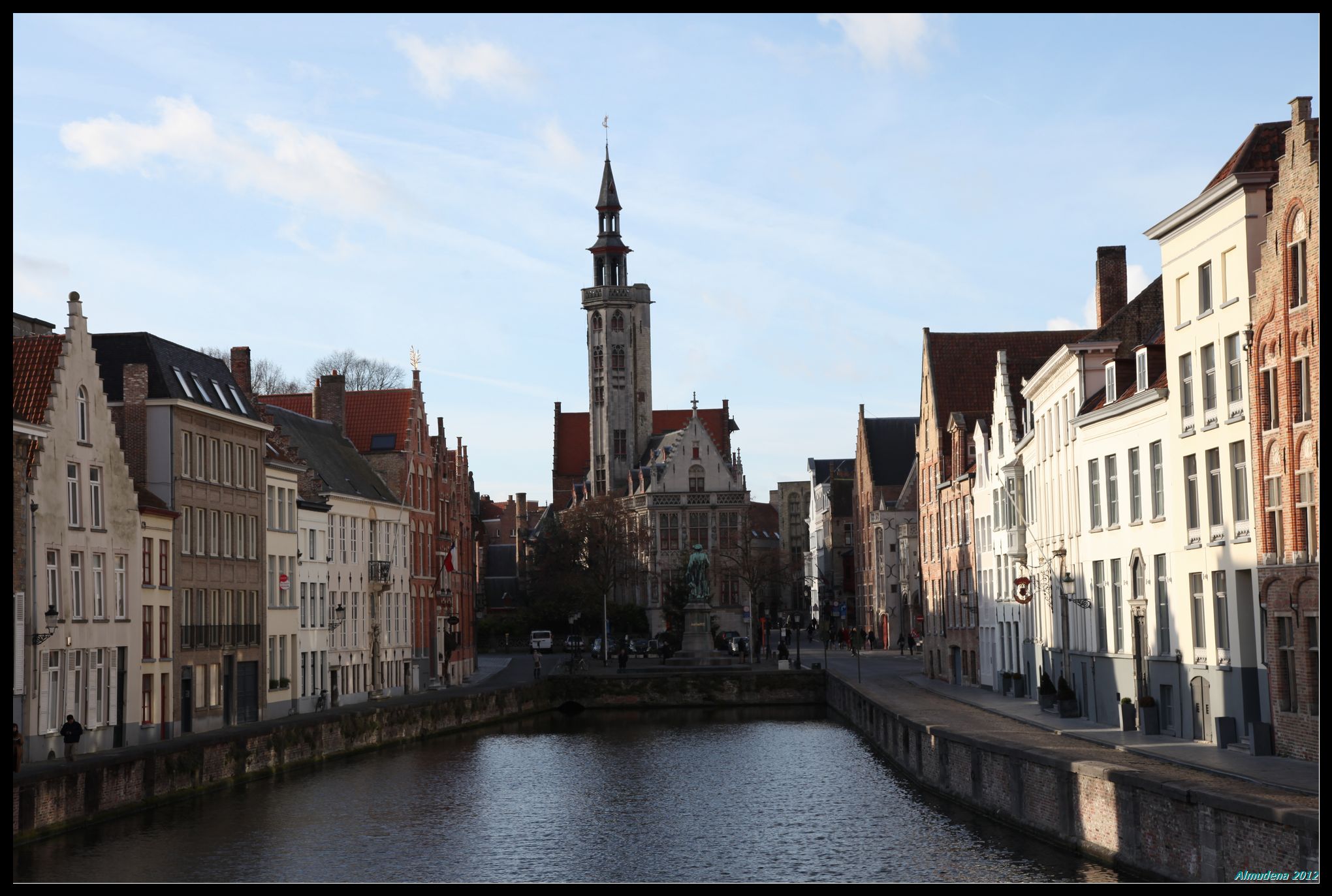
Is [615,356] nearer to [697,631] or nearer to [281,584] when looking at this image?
[697,631]

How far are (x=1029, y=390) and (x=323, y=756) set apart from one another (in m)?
23.3

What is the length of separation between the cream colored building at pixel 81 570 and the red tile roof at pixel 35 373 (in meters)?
0.04

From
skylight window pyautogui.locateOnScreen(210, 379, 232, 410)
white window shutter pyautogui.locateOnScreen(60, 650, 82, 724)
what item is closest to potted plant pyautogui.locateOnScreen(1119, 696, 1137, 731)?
white window shutter pyautogui.locateOnScreen(60, 650, 82, 724)

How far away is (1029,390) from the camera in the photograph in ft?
163

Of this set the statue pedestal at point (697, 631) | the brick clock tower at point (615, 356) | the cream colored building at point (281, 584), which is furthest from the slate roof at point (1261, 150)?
the brick clock tower at point (615, 356)

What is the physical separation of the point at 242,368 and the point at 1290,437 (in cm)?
4135

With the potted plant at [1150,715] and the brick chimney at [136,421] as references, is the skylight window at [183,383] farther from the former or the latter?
the potted plant at [1150,715]

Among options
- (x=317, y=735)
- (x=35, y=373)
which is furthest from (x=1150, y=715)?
(x=35, y=373)

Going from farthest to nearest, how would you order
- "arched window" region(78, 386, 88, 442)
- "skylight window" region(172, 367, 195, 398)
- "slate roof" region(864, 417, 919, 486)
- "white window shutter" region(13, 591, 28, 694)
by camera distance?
"slate roof" region(864, 417, 919, 486)
"skylight window" region(172, 367, 195, 398)
"arched window" region(78, 386, 88, 442)
"white window shutter" region(13, 591, 28, 694)

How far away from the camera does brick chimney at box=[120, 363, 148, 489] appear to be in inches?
1745

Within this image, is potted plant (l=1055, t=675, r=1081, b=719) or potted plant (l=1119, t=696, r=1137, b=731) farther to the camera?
potted plant (l=1055, t=675, r=1081, b=719)

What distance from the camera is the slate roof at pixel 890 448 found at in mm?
109875

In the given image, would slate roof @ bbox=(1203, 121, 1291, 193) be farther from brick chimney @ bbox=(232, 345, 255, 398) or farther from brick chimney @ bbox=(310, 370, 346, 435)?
brick chimney @ bbox=(310, 370, 346, 435)

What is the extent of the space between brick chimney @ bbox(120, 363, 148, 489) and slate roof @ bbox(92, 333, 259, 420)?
225 millimetres
